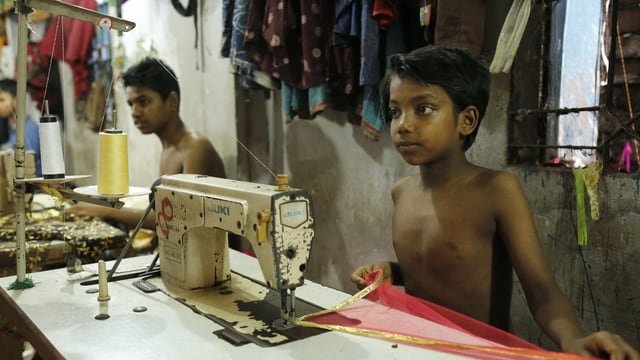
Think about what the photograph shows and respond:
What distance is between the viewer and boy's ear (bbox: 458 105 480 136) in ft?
5.13

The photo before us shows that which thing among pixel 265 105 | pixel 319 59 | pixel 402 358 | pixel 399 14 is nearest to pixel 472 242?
pixel 402 358

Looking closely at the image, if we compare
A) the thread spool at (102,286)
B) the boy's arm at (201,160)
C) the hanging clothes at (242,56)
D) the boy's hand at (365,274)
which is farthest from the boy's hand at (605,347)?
the hanging clothes at (242,56)

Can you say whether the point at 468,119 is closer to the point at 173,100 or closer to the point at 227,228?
the point at 227,228

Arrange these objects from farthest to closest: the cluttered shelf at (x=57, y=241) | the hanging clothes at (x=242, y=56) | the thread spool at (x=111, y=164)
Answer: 1. the hanging clothes at (x=242, y=56)
2. the cluttered shelf at (x=57, y=241)
3. the thread spool at (x=111, y=164)

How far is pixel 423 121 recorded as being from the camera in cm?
152

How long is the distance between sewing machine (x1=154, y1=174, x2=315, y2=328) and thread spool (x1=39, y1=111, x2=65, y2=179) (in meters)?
0.28

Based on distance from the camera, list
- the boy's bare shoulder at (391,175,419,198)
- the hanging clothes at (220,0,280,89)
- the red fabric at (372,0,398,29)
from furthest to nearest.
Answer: the hanging clothes at (220,0,280,89)
the red fabric at (372,0,398,29)
the boy's bare shoulder at (391,175,419,198)

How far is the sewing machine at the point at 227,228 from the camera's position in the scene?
1.20 m

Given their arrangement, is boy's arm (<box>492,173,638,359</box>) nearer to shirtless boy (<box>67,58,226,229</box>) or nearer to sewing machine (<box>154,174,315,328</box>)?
sewing machine (<box>154,174,315,328</box>)

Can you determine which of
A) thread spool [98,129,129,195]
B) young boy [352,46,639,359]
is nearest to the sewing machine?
thread spool [98,129,129,195]

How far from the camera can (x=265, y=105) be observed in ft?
11.4

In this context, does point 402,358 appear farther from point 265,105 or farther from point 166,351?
point 265,105

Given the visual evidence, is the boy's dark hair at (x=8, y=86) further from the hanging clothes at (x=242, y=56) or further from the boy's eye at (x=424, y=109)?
the boy's eye at (x=424, y=109)

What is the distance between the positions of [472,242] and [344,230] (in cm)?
147
